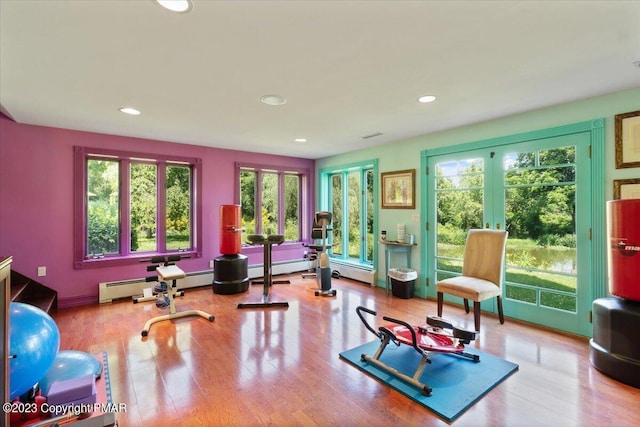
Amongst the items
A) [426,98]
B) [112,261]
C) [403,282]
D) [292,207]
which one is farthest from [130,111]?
[403,282]

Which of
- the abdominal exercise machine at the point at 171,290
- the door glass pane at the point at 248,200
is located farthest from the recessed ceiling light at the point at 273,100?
the door glass pane at the point at 248,200

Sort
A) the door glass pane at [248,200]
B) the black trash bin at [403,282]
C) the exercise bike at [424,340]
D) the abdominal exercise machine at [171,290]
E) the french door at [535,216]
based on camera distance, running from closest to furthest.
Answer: the exercise bike at [424,340], the french door at [535,216], the abdominal exercise machine at [171,290], the black trash bin at [403,282], the door glass pane at [248,200]

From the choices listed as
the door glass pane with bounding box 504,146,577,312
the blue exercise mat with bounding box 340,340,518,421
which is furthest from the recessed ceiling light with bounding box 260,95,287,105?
the door glass pane with bounding box 504,146,577,312

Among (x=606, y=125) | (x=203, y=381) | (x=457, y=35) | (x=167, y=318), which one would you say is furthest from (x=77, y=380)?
(x=606, y=125)

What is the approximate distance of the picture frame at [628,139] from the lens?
9.32 ft

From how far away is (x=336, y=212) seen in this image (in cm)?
661

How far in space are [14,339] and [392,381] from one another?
8.05ft

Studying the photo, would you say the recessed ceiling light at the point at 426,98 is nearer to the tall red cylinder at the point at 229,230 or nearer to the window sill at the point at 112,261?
the tall red cylinder at the point at 229,230

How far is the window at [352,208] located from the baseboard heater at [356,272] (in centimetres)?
23

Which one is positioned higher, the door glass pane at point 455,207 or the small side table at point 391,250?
the door glass pane at point 455,207

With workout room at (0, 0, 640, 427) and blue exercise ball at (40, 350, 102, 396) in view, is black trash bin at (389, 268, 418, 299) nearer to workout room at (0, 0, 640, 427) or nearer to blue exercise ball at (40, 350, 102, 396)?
workout room at (0, 0, 640, 427)

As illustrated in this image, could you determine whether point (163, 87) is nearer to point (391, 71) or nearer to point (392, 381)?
point (391, 71)

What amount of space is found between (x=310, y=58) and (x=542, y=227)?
3213mm

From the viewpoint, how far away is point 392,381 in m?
2.35
